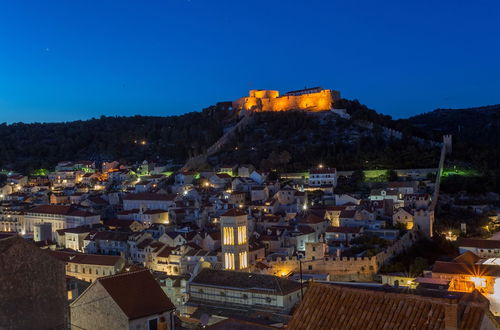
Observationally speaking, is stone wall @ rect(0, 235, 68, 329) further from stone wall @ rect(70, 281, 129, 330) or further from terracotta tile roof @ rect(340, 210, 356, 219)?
terracotta tile roof @ rect(340, 210, 356, 219)

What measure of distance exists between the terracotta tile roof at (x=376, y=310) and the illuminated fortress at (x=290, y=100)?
64.3 meters

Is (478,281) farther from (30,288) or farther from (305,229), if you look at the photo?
(30,288)

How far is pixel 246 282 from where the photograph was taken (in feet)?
69.8

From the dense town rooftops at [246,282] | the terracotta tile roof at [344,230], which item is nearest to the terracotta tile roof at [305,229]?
the terracotta tile roof at [344,230]

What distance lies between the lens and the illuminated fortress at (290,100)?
235ft

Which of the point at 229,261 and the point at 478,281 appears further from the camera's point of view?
the point at 229,261

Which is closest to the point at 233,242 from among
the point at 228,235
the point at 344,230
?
the point at 228,235

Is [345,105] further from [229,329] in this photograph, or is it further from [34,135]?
[229,329]

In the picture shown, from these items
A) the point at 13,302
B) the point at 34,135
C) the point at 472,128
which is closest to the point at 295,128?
the point at 472,128

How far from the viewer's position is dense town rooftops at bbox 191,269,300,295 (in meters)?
20.5

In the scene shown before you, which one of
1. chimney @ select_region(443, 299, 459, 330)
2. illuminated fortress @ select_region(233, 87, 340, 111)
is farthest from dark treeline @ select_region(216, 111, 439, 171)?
chimney @ select_region(443, 299, 459, 330)

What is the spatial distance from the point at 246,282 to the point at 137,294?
9.38 m

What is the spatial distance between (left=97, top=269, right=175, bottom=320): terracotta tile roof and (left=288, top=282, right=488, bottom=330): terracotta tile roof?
19.3 feet

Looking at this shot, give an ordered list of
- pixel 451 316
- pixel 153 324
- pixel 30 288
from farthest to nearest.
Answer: pixel 153 324
pixel 30 288
pixel 451 316
